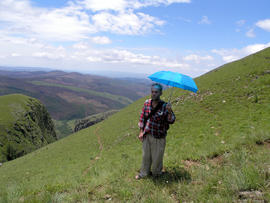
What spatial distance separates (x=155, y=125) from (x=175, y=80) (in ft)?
6.16

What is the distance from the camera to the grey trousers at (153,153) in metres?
6.91

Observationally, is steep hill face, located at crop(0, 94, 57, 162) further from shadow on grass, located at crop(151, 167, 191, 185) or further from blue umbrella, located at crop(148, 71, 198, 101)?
blue umbrella, located at crop(148, 71, 198, 101)

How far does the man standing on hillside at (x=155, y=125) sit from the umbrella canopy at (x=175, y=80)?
0.28 m

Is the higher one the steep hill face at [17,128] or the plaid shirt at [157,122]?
the plaid shirt at [157,122]

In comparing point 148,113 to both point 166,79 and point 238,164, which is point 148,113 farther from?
point 238,164

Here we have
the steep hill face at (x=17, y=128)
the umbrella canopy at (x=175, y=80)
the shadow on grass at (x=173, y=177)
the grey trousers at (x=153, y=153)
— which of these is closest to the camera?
the umbrella canopy at (x=175, y=80)

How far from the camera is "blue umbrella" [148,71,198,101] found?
610 centimetres

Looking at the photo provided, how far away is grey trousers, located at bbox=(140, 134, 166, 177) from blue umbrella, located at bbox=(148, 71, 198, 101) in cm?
220

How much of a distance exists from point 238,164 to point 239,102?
1740cm

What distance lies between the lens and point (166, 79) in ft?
20.1

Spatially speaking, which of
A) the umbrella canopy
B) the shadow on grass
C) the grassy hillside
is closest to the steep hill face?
the grassy hillside

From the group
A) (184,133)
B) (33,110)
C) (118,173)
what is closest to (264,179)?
(118,173)

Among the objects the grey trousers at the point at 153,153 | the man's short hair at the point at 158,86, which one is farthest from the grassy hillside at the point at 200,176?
the man's short hair at the point at 158,86

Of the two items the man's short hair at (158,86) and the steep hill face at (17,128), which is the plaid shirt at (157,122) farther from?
the steep hill face at (17,128)
